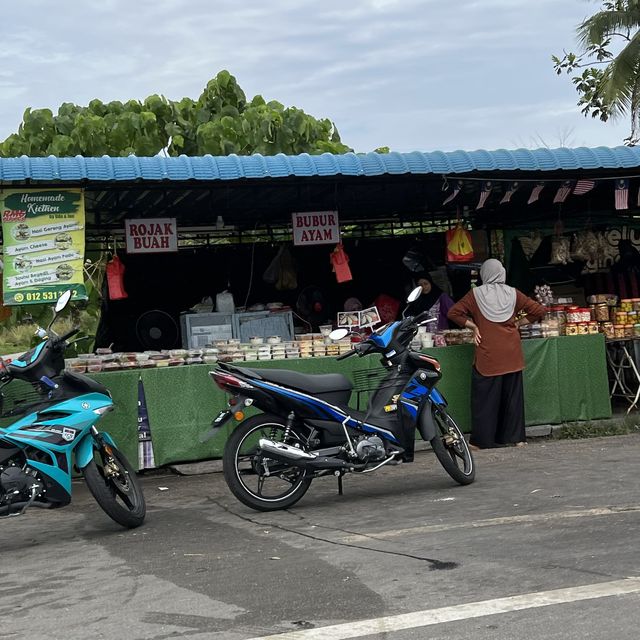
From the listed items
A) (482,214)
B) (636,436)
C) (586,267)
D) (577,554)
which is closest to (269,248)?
(482,214)

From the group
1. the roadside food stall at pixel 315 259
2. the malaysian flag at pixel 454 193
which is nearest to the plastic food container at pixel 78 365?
the roadside food stall at pixel 315 259

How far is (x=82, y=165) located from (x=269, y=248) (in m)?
4.75

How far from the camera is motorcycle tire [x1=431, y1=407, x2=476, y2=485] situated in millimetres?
7871

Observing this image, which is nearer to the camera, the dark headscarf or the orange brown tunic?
the orange brown tunic

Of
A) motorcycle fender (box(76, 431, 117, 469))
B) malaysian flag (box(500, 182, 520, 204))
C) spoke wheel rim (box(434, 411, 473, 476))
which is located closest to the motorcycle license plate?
motorcycle fender (box(76, 431, 117, 469))

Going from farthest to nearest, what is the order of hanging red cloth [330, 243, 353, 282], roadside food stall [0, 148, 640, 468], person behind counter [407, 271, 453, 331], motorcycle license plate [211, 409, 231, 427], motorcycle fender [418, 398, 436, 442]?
Answer: person behind counter [407, 271, 453, 331], hanging red cloth [330, 243, 353, 282], roadside food stall [0, 148, 640, 468], motorcycle fender [418, 398, 436, 442], motorcycle license plate [211, 409, 231, 427]

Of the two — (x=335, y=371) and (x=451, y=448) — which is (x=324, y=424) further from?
(x=335, y=371)

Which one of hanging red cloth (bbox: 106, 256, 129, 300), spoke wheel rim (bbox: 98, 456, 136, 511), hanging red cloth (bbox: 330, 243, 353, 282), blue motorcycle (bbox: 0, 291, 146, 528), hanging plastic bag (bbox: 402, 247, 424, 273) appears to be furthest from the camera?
hanging plastic bag (bbox: 402, 247, 424, 273)

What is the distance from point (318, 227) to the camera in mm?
12133

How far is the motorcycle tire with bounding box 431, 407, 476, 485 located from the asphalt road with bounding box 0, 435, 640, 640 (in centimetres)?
12

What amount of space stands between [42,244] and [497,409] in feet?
15.3

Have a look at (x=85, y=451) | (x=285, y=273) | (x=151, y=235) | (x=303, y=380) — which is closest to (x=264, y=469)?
(x=303, y=380)

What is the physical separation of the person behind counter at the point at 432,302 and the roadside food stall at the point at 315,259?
0.24 metres

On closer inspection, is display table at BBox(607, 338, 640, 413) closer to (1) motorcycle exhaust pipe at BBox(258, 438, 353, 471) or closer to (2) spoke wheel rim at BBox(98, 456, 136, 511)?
(1) motorcycle exhaust pipe at BBox(258, 438, 353, 471)
